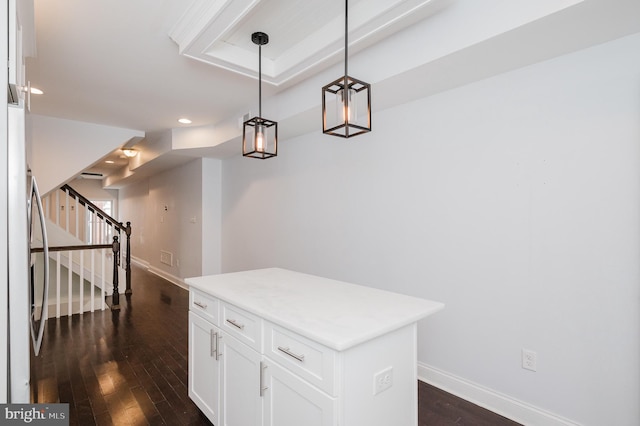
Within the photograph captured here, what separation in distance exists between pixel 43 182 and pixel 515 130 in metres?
5.28

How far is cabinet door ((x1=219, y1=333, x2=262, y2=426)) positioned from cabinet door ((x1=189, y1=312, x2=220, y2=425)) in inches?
3.6

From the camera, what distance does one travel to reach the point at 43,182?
14.1 ft

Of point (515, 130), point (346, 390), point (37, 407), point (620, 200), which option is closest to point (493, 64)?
point (515, 130)

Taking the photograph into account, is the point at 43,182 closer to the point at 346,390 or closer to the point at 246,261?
the point at 246,261

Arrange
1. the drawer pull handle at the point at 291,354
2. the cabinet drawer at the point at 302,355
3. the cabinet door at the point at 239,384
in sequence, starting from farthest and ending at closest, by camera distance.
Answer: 1. the cabinet door at the point at 239,384
2. the drawer pull handle at the point at 291,354
3. the cabinet drawer at the point at 302,355

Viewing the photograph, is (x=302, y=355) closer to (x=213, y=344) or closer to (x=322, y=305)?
(x=322, y=305)

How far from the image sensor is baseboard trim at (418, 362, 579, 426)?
79.1 inches

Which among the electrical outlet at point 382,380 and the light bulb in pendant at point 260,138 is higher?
the light bulb in pendant at point 260,138

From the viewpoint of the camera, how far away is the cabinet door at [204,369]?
192 centimetres

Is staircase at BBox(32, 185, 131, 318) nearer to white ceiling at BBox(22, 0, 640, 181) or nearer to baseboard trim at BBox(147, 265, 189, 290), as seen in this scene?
baseboard trim at BBox(147, 265, 189, 290)

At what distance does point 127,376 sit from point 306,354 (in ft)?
6.94

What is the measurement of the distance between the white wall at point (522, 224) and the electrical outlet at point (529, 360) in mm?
28

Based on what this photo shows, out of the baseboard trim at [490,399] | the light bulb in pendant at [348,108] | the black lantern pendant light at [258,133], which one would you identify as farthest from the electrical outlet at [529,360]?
the black lantern pendant light at [258,133]

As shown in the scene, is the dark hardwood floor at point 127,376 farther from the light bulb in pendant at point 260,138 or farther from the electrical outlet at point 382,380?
the light bulb in pendant at point 260,138
